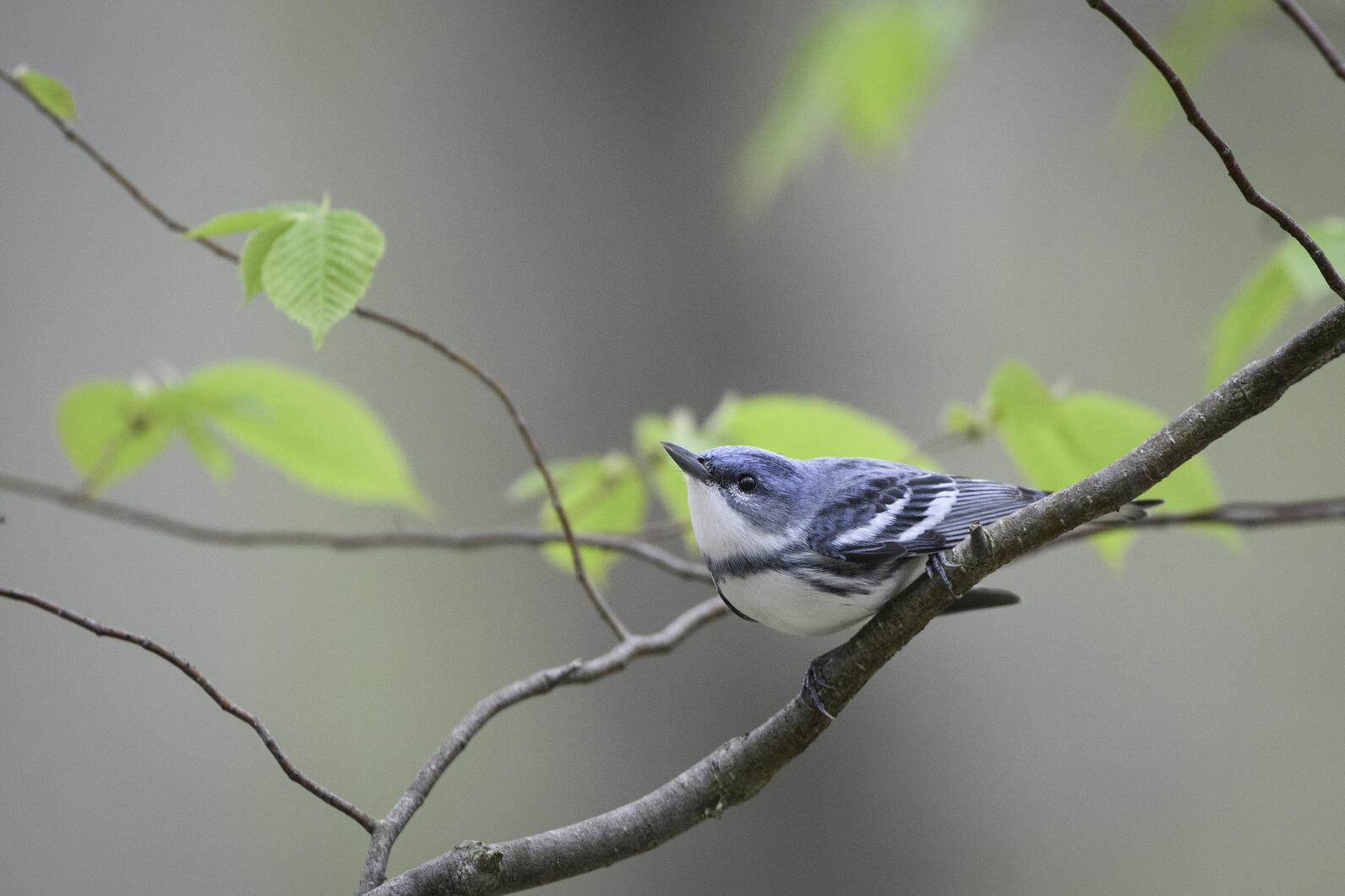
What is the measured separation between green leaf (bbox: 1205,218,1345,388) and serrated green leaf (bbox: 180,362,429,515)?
1.74ft

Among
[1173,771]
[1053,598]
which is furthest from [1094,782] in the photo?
[1053,598]

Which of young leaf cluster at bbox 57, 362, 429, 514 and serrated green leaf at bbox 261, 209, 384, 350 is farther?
young leaf cluster at bbox 57, 362, 429, 514

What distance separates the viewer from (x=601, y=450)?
1.51 metres

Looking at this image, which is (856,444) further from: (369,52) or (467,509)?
(369,52)

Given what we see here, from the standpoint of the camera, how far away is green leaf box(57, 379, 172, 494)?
2.30 feet

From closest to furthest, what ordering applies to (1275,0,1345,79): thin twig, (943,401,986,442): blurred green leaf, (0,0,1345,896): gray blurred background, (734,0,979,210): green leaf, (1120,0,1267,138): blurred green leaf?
1. (1275,0,1345,79): thin twig
2. (943,401,986,442): blurred green leaf
3. (1120,0,1267,138): blurred green leaf
4. (734,0,979,210): green leaf
5. (0,0,1345,896): gray blurred background

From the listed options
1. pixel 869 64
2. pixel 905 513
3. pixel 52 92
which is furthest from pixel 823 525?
pixel 869 64

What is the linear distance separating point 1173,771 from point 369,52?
6.07ft

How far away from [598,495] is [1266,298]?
471 mm

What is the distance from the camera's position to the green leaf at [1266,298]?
56cm

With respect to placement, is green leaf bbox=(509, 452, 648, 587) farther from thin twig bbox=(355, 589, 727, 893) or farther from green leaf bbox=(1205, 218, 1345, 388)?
green leaf bbox=(1205, 218, 1345, 388)

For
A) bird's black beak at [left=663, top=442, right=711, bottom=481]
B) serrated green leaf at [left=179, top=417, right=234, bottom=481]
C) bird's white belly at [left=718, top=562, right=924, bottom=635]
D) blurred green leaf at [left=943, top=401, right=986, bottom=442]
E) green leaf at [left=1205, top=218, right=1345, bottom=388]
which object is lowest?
bird's white belly at [left=718, top=562, right=924, bottom=635]

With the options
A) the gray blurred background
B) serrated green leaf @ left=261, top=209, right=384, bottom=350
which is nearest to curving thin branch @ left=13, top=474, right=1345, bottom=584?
serrated green leaf @ left=261, top=209, right=384, bottom=350

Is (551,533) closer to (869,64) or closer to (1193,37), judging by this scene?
(869,64)
